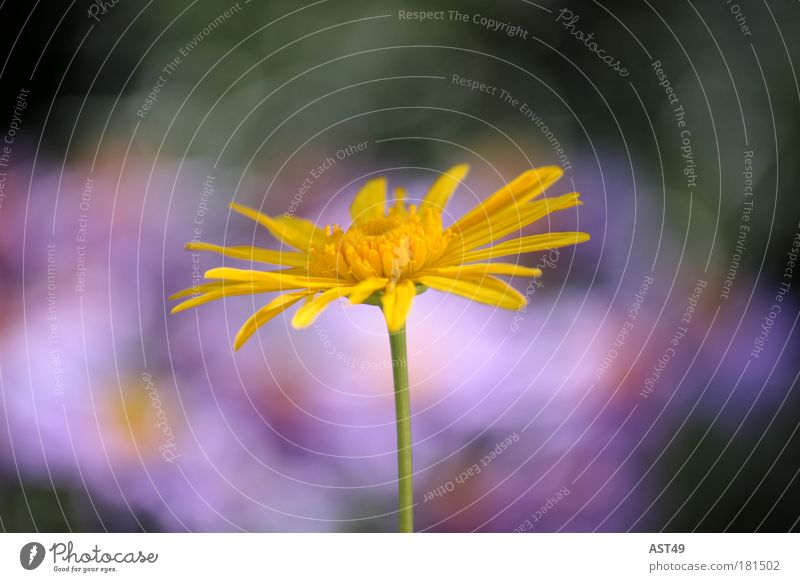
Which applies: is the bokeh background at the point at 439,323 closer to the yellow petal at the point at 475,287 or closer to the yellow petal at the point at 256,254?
the yellow petal at the point at 256,254

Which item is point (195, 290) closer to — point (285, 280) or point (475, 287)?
point (285, 280)

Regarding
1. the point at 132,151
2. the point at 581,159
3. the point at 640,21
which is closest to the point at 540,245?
the point at 581,159

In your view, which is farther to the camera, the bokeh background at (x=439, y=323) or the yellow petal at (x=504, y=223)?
the bokeh background at (x=439, y=323)

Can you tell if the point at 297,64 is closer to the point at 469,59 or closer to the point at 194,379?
the point at 469,59
